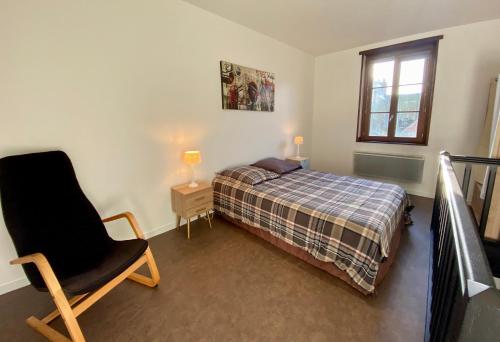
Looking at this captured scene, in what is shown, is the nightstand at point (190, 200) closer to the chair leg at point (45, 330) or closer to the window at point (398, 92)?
the chair leg at point (45, 330)

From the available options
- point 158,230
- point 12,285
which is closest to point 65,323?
point 12,285

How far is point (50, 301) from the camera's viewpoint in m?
1.67

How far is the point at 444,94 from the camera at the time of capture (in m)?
3.31

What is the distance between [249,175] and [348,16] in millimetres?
2339

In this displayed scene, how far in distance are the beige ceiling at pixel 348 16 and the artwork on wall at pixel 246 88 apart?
0.60m

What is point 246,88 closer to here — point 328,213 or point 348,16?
point 348,16

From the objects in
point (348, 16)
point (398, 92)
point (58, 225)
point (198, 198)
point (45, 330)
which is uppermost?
point (348, 16)

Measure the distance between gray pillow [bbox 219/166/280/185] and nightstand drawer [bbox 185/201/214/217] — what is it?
0.46 m

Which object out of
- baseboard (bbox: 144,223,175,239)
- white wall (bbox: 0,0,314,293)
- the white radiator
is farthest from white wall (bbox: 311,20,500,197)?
baseboard (bbox: 144,223,175,239)

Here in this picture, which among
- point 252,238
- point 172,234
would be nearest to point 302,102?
point 252,238

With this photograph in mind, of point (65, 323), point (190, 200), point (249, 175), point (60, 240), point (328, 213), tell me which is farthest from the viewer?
point (249, 175)

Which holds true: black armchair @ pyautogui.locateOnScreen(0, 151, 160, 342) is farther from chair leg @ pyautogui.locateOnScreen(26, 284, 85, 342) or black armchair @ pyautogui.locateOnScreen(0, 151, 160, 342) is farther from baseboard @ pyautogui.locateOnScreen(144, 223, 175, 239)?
baseboard @ pyautogui.locateOnScreen(144, 223, 175, 239)

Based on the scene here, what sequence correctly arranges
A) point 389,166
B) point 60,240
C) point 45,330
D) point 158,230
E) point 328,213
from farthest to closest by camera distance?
point 389,166
point 158,230
point 328,213
point 60,240
point 45,330

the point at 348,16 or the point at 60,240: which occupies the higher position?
the point at 348,16
